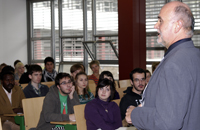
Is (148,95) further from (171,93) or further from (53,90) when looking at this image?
(53,90)

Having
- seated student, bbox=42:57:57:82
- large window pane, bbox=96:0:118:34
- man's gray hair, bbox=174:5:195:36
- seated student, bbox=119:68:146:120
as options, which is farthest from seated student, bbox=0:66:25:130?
large window pane, bbox=96:0:118:34

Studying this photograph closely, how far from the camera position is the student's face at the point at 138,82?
154 inches

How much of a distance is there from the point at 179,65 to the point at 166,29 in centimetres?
24

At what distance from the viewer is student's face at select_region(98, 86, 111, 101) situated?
11.4ft

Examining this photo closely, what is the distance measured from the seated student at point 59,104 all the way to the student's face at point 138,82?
2.70ft

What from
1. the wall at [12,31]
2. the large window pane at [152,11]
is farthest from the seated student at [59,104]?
the wall at [12,31]

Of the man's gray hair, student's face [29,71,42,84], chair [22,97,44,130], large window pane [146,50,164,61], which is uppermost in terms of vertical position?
the man's gray hair

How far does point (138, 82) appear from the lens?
3957mm

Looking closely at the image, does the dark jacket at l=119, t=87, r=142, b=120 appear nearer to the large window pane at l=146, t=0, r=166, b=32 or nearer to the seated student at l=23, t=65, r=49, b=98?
the seated student at l=23, t=65, r=49, b=98

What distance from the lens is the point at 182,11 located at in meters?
1.51

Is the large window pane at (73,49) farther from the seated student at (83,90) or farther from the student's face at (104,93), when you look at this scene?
the student's face at (104,93)

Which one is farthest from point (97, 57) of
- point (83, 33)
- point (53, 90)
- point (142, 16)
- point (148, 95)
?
point (148, 95)

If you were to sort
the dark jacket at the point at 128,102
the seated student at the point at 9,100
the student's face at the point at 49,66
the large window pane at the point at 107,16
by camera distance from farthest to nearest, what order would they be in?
the large window pane at the point at 107,16, the student's face at the point at 49,66, the seated student at the point at 9,100, the dark jacket at the point at 128,102

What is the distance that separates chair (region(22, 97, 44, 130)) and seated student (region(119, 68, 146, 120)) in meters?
1.12
